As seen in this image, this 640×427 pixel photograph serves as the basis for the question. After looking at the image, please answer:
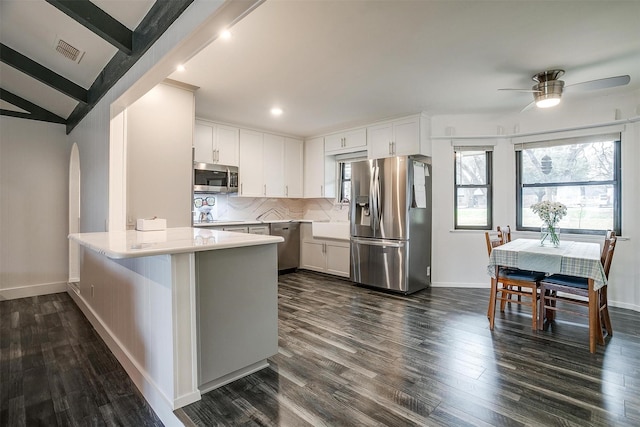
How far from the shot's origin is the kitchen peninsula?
1747 millimetres

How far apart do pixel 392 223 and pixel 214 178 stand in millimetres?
2586

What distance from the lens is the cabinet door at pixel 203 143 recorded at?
4508mm

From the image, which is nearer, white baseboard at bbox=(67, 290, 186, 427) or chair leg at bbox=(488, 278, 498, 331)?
white baseboard at bbox=(67, 290, 186, 427)

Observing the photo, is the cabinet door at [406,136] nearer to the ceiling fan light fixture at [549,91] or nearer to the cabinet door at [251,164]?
the ceiling fan light fixture at [549,91]

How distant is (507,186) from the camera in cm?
439

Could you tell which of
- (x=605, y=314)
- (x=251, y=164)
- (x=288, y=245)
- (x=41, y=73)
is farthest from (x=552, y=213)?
(x=41, y=73)

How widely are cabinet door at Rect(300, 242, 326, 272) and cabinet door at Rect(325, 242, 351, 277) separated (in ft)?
0.40

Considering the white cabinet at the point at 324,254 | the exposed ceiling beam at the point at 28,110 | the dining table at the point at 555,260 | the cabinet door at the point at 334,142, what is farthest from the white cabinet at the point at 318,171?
the exposed ceiling beam at the point at 28,110

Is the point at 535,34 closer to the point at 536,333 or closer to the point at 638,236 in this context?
the point at 536,333

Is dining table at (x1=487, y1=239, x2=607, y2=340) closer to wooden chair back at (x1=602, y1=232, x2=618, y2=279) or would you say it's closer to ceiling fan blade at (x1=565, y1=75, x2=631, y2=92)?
wooden chair back at (x1=602, y1=232, x2=618, y2=279)

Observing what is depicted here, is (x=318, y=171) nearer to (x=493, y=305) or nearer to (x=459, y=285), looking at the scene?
(x=459, y=285)

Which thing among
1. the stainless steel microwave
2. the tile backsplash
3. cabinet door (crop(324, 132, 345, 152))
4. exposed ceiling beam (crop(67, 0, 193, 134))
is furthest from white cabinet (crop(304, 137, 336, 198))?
exposed ceiling beam (crop(67, 0, 193, 134))

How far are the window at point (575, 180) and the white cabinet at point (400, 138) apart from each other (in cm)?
130

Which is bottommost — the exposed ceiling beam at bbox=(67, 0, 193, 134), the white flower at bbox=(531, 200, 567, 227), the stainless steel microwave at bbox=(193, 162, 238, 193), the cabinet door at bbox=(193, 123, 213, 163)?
the white flower at bbox=(531, 200, 567, 227)
